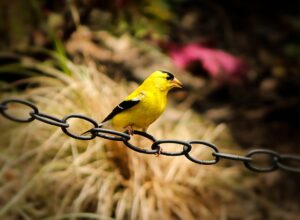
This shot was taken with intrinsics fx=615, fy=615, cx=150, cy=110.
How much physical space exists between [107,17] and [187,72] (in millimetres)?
781

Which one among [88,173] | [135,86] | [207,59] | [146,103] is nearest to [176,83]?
[146,103]

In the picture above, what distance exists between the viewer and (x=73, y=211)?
3.35 meters

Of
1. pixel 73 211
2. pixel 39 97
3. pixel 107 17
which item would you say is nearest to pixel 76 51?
pixel 107 17

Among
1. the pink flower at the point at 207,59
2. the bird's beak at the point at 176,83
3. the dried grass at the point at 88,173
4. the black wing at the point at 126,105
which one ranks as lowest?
the bird's beak at the point at 176,83

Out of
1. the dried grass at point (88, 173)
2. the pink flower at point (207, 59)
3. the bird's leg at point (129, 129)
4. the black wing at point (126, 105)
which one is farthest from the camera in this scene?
the pink flower at point (207, 59)

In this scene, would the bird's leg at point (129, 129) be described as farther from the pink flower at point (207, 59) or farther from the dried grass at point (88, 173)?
the pink flower at point (207, 59)

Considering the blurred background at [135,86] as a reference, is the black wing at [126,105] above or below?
below

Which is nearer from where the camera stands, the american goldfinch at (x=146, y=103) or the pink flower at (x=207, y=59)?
the american goldfinch at (x=146, y=103)

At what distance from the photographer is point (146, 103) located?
1.49 meters

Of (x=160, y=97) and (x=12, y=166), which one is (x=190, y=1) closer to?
(x=12, y=166)

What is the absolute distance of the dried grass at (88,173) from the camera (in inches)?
136

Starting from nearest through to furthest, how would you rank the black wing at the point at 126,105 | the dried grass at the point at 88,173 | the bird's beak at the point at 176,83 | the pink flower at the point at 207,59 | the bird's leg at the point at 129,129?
1. the bird's beak at the point at 176,83
2. the black wing at the point at 126,105
3. the bird's leg at the point at 129,129
4. the dried grass at the point at 88,173
5. the pink flower at the point at 207,59

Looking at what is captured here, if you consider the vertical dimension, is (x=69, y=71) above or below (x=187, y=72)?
below

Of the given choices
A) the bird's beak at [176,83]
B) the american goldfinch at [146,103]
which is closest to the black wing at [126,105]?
the american goldfinch at [146,103]
